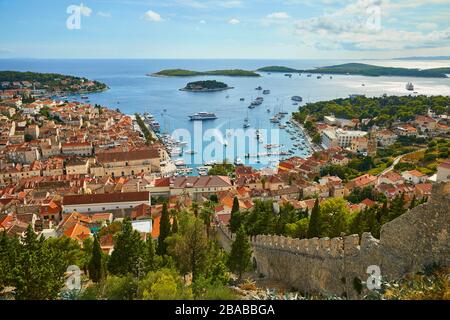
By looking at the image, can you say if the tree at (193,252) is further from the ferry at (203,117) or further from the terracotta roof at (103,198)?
the ferry at (203,117)

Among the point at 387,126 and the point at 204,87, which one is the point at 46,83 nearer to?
the point at 204,87

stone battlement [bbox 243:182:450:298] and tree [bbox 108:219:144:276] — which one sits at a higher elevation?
stone battlement [bbox 243:182:450:298]

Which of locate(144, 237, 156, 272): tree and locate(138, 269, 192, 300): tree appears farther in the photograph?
locate(144, 237, 156, 272): tree

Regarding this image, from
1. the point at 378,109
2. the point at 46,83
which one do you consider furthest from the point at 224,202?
the point at 46,83

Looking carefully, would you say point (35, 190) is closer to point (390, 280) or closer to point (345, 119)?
point (390, 280)

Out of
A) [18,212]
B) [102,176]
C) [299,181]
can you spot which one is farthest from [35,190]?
[299,181]

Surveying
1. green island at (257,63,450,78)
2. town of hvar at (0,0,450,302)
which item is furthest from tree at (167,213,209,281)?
green island at (257,63,450,78)

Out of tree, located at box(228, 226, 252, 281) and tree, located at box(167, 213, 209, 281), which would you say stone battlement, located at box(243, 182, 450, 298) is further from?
tree, located at box(167, 213, 209, 281)
